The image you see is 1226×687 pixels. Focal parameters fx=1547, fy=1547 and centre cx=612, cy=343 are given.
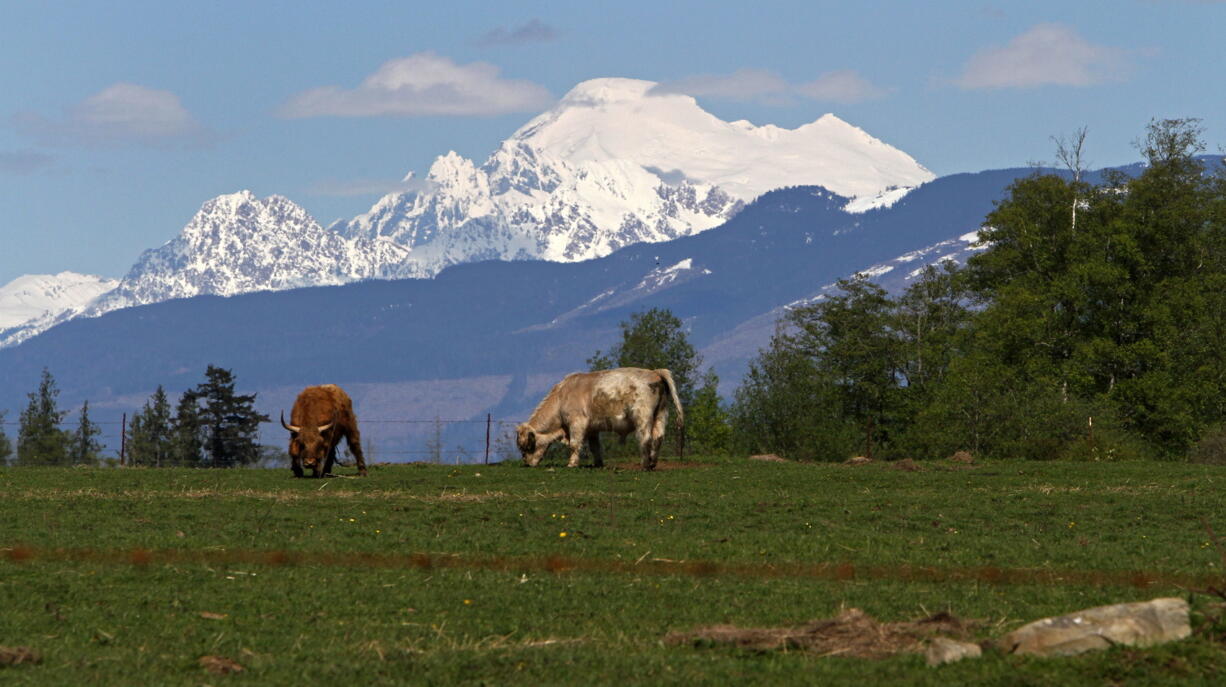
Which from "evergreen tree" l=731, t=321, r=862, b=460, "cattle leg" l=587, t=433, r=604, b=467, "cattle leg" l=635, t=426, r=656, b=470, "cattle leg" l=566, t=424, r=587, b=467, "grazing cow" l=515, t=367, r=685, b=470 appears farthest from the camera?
"evergreen tree" l=731, t=321, r=862, b=460

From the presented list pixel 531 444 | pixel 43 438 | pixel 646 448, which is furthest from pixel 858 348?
pixel 43 438

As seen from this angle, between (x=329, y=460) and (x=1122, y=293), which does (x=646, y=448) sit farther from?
(x=1122, y=293)

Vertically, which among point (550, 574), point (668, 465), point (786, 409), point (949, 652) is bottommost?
point (949, 652)

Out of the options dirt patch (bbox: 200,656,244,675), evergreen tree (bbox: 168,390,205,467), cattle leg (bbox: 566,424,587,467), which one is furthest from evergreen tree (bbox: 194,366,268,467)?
dirt patch (bbox: 200,656,244,675)

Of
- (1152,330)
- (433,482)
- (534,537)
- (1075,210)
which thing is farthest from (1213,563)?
(1075,210)

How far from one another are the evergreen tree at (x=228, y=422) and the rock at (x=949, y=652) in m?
112

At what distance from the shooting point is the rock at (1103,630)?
13008 millimetres

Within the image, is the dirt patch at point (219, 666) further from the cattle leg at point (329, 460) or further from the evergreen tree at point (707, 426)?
the evergreen tree at point (707, 426)

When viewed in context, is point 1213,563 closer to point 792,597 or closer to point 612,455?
point 792,597

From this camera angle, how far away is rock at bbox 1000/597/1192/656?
1301 centimetres

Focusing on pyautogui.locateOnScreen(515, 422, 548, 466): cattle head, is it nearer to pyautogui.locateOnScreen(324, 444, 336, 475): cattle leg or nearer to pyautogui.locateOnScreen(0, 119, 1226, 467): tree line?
pyautogui.locateOnScreen(324, 444, 336, 475): cattle leg

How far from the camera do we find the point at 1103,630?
1312 centimetres

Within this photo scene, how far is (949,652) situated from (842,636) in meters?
1.35

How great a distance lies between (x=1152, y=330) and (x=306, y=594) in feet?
218
